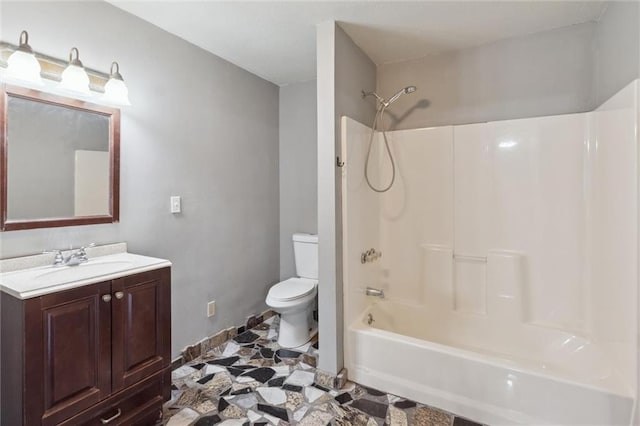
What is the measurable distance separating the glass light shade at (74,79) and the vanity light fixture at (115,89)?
0.40 ft

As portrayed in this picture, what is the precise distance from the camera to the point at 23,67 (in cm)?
141

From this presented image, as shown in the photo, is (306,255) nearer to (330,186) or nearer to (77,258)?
(330,186)

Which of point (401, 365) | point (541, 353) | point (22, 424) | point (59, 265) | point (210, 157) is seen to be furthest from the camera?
point (210, 157)

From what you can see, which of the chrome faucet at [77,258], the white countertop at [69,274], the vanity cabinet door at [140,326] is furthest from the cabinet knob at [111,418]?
the chrome faucet at [77,258]

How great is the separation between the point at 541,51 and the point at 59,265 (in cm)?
323

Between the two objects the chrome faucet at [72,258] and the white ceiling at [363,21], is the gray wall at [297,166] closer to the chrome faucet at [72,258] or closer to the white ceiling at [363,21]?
the white ceiling at [363,21]

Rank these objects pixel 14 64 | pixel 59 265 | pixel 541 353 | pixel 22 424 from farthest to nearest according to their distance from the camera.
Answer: pixel 541 353
pixel 59 265
pixel 14 64
pixel 22 424

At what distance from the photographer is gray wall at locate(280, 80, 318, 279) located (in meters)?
3.06

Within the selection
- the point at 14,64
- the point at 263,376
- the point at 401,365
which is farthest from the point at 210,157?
the point at 401,365

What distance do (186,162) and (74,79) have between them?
0.83 metres

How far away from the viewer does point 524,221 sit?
219 centimetres

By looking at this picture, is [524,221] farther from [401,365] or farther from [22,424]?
[22,424]

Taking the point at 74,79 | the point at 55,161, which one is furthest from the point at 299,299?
the point at 74,79

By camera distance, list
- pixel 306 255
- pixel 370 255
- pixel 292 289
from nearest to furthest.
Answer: pixel 370 255
pixel 292 289
pixel 306 255
